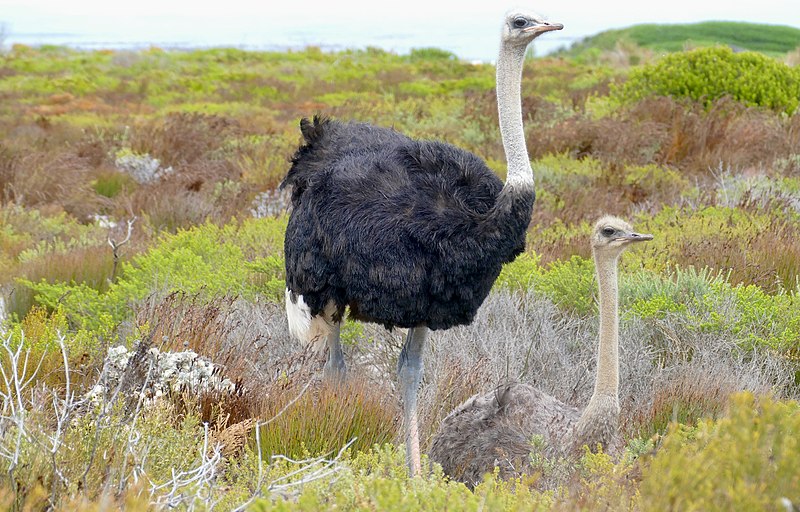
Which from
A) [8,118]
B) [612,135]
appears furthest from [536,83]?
[612,135]

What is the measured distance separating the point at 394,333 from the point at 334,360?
0.76 m

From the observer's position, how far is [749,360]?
450 centimetres

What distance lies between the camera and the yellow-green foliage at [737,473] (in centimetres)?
194

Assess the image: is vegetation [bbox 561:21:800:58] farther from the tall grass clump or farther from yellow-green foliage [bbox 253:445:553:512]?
yellow-green foliage [bbox 253:445:553:512]

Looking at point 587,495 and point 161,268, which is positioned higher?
point 587,495

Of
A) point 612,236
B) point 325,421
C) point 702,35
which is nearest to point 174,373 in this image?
point 325,421

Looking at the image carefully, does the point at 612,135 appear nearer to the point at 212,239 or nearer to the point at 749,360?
the point at 212,239

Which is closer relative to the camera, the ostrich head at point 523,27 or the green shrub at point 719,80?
the ostrich head at point 523,27

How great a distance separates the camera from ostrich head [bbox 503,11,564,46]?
332cm

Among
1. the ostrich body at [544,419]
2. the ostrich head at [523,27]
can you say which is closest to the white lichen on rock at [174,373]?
the ostrich body at [544,419]

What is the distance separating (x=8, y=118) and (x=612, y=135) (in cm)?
1038

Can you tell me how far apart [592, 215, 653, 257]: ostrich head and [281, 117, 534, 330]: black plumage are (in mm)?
271

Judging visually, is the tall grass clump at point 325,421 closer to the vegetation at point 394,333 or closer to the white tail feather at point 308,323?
the vegetation at point 394,333

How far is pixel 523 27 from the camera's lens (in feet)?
11.0
